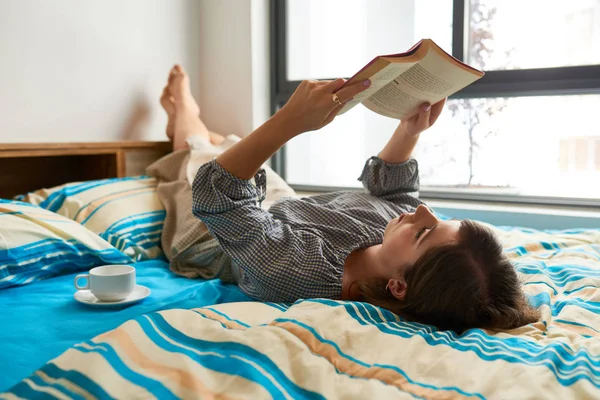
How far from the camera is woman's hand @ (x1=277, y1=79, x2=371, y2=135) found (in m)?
1.03

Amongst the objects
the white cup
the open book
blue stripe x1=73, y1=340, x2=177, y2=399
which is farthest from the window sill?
blue stripe x1=73, y1=340, x2=177, y2=399

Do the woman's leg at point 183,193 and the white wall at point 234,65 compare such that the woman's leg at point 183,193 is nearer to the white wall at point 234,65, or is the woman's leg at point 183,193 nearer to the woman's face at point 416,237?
the white wall at point 234,65

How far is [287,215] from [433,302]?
451mm

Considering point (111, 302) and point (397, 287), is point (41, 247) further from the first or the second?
point (397, 287)

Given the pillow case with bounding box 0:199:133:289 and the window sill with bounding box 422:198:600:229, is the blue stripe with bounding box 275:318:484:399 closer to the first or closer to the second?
the pillow case with bounding box 0:199:133:289

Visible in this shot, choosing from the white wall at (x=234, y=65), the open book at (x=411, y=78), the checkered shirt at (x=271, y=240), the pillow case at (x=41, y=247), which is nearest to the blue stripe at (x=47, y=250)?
the pillow case at (x=41, y=247)

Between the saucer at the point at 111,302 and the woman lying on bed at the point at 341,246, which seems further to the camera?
the saucer at the point at 111,302

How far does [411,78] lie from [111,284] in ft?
2.41

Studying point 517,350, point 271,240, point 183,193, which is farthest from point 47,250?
point 517,350

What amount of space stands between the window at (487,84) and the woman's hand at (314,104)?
52.2 inches

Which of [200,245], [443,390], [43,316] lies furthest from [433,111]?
[43,316]

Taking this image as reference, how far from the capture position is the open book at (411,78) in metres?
0.97

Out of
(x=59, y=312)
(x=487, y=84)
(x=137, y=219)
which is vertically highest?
(x=487, y=84)

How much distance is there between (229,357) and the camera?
71 centimetres
